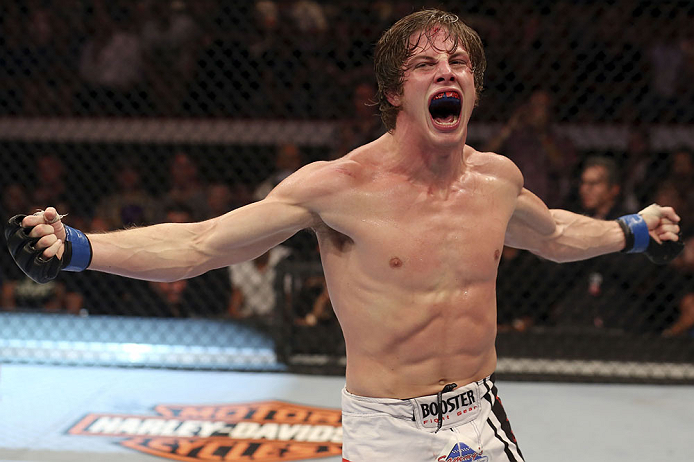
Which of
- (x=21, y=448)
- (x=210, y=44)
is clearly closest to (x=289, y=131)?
(x=210, y=44)

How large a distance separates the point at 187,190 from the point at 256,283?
68 cm

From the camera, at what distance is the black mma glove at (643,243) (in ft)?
5.98

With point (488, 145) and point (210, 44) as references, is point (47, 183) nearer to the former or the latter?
point (210, 44)

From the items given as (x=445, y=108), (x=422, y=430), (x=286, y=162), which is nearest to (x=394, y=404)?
(x=422, y=430)

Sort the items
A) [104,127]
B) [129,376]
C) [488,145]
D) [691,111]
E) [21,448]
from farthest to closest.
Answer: [104,127] < [691,111] < [488,145] < [129,376] < [21,448]

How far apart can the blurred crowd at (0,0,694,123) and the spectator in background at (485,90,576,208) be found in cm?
33

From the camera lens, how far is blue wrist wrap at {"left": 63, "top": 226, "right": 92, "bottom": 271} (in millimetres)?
1356

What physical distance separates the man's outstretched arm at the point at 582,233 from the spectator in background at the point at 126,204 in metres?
2.52

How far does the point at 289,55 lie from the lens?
416cm

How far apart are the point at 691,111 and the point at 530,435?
2.41 metres

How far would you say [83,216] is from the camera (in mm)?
4227

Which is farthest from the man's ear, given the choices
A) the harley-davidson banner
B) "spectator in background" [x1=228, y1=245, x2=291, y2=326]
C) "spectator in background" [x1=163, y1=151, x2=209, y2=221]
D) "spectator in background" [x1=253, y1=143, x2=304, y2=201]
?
"spectator in background" [x1=163, y1=151, x2=209, y2=221]

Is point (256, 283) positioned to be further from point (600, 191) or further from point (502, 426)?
point (502, 426)

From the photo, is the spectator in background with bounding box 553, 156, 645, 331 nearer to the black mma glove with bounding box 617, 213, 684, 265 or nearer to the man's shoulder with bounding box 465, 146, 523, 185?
the black mma glove with bounding box 617, 213, 684, 265
